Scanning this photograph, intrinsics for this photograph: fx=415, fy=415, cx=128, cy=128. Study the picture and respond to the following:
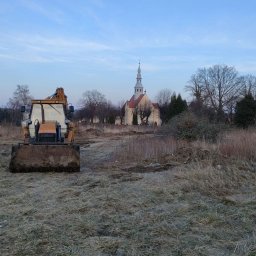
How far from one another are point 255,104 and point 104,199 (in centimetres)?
3597

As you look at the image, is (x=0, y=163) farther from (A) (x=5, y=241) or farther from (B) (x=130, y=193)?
(A) (x=5, y=241)

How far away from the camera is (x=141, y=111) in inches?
3457

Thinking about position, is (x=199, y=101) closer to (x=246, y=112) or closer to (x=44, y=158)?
(x=246, y=112)

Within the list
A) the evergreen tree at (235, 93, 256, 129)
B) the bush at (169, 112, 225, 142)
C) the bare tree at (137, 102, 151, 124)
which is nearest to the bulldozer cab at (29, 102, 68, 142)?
the bush at (169, 112, 225, 142)

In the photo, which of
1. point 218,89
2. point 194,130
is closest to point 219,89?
point 218,89

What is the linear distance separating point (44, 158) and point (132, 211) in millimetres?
5647

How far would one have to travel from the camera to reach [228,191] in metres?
8.87

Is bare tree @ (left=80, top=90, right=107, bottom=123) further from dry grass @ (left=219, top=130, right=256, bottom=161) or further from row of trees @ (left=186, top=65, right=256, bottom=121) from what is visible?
dry grass @ (left=219, top=130, right=256, bottom=161)

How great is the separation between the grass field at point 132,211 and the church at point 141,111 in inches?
2811

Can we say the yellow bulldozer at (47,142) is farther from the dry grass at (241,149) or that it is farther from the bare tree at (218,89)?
the bare tree at (218,89)

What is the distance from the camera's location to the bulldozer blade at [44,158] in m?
12.2

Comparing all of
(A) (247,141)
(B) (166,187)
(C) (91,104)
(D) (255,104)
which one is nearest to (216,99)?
(C) (91,104)

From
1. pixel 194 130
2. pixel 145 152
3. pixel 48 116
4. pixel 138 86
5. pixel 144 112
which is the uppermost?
pixel 138 86

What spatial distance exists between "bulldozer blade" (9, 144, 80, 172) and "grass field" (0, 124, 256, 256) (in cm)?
36
